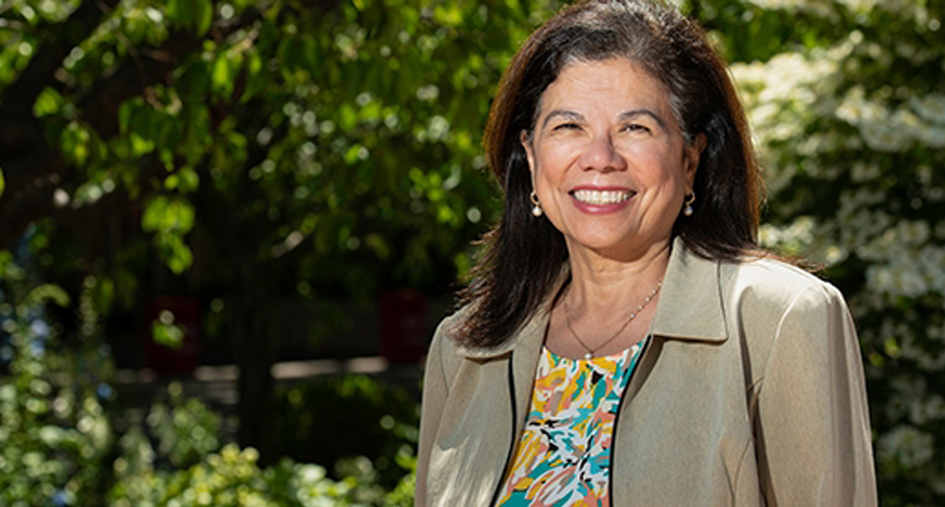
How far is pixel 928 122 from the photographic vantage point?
5.20 m

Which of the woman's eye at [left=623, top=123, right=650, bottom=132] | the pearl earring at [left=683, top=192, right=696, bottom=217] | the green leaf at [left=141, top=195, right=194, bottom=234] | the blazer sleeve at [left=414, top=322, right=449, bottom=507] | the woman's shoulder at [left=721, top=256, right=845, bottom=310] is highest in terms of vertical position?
the woman's eye at [left=623, top=123, right=650, bottom=132]

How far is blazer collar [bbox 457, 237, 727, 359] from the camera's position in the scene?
6.02ft

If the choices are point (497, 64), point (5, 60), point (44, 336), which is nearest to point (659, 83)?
point (5, 60)

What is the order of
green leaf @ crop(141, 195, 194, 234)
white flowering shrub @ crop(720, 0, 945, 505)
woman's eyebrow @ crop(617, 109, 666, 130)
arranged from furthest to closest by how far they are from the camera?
1. green leaf @ crop(141, 195, 194, 234)
2. white flowering shrub @ crop(720, 0, 945, 505)
3. woman's eyebrow @ crop(617, 109, 666, 130)

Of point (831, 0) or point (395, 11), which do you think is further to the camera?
point (831, 0)

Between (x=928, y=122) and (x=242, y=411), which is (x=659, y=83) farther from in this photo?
(x=242, y=411)

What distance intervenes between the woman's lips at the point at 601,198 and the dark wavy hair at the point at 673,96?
0.48 ft

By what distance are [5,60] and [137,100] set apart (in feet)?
3.41

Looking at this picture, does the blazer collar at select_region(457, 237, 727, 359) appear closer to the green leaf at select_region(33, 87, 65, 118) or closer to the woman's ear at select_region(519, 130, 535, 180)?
the woman's ear at select_region(519, 130, 535, 180)

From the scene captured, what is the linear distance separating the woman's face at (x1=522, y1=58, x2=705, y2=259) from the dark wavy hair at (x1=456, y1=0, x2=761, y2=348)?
0.03 m

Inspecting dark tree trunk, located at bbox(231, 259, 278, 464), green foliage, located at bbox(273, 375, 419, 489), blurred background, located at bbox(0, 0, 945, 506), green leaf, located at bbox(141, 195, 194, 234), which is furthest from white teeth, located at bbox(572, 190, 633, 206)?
green foliage, located at bbox(273, 375, 419, 489)

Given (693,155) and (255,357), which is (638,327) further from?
(255,357)

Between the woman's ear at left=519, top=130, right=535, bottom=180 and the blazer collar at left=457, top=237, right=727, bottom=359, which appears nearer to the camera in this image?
the blazer collar at left=457, top=237, right=727, bottom=359

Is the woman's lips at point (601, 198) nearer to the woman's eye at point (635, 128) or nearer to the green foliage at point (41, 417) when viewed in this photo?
the woman's eye at point (635, 128)
